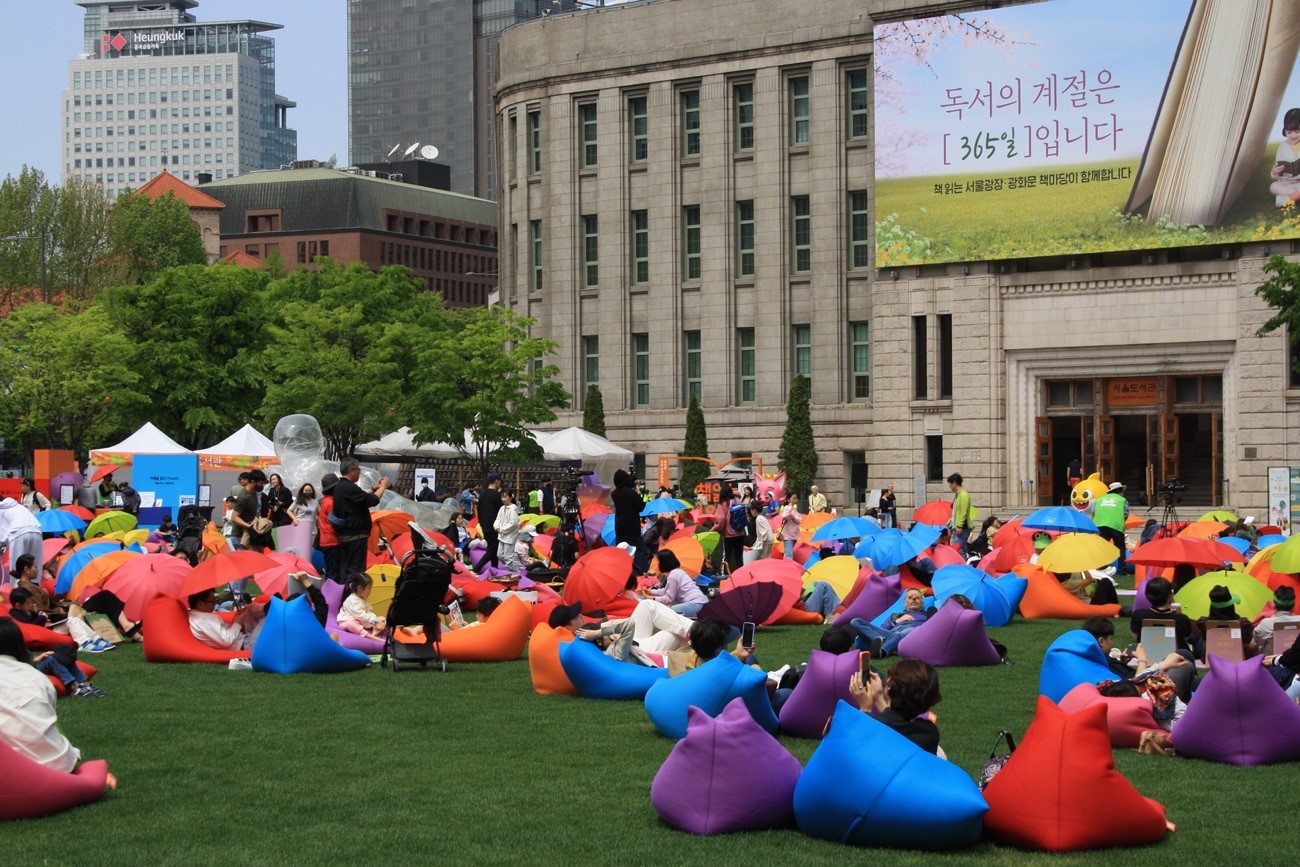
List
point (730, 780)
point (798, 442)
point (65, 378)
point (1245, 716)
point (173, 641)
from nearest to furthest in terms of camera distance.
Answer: point (730, 780)
point (1245, 716)
point (173, 641)
point (798, 442)
point (65, 378)

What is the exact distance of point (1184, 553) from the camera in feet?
59.3

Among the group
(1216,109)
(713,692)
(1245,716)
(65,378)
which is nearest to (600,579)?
(713,692)

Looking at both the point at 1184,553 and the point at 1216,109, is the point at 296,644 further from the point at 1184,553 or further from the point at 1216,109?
the point at 1216,109

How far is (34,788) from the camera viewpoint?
9578 millimetres

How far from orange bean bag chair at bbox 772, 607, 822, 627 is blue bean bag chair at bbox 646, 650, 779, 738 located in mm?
8183

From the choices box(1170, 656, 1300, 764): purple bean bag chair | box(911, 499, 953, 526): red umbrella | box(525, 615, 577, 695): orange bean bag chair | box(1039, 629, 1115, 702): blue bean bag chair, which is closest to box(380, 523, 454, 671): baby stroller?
box(525, 615, 577, 695): orange bean bag chair

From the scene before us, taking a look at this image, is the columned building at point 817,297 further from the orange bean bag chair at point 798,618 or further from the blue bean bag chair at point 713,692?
the blue bean bag chair at point 713,692

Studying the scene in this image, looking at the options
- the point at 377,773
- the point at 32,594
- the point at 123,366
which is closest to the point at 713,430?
the point at 123,366

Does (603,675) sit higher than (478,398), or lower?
lower

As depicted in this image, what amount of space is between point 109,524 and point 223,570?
483 inches

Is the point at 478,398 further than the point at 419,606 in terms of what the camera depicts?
Yes

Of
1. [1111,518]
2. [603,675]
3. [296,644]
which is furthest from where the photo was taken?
[1111,518]

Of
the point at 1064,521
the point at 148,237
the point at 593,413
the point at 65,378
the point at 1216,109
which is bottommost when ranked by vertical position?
the point at 1064,521

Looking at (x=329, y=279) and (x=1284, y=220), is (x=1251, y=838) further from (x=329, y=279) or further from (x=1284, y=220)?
(x=329, y=279)
